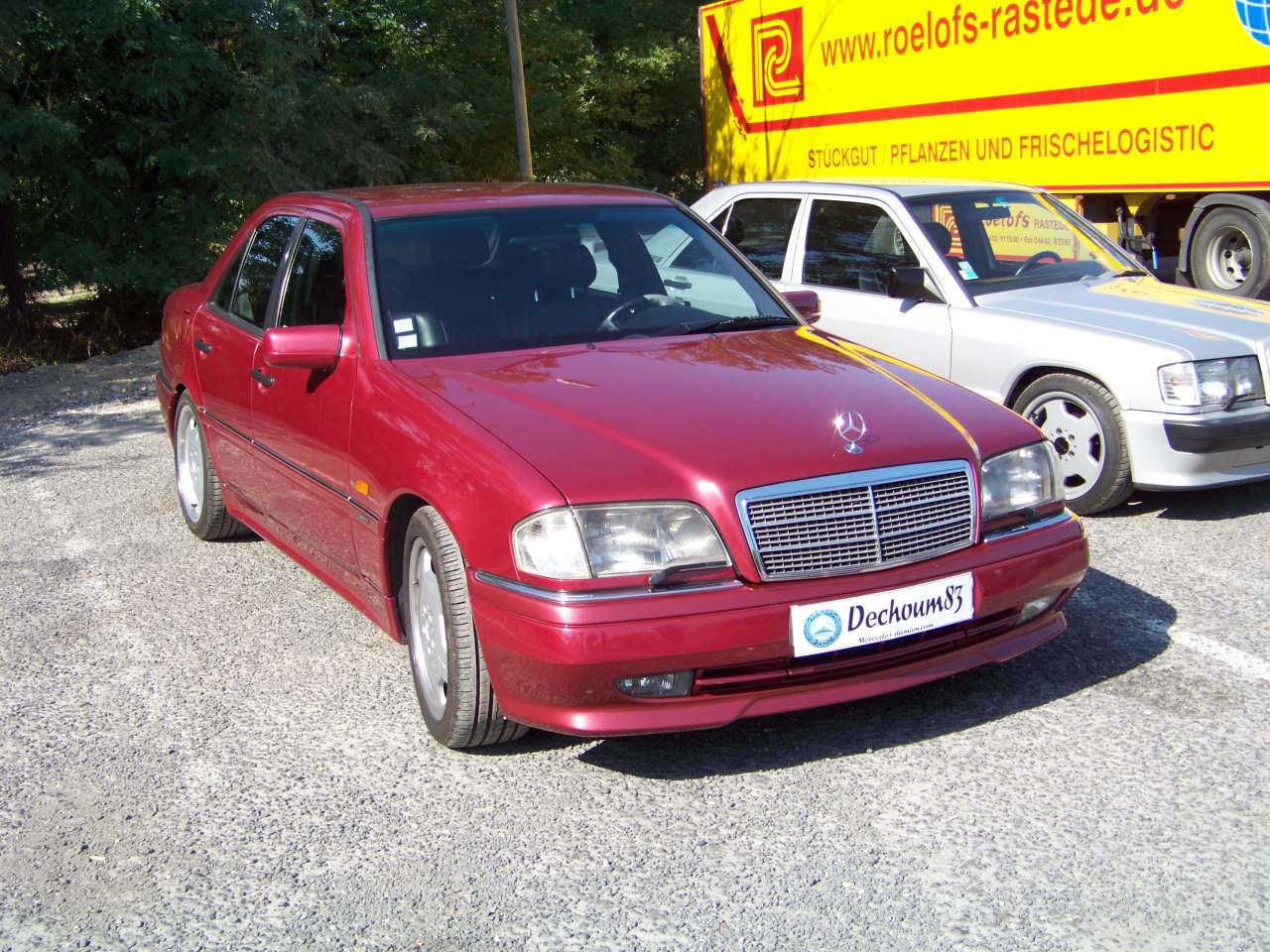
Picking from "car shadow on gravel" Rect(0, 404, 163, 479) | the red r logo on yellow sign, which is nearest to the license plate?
"car shadow on gravel" Rect(0, 404, 163, 479)

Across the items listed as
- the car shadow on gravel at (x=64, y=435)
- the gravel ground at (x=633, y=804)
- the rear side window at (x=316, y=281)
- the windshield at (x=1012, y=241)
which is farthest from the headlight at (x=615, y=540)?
the car shadow on gravel at (x=64, y=435)

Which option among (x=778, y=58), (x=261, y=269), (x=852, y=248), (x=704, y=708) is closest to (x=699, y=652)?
(x=704, y=708)

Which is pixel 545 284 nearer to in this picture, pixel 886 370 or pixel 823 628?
pixel 886 370

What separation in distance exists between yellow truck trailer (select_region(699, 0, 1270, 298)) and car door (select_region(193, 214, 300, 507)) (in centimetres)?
802

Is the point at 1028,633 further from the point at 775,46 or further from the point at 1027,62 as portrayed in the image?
the point at 775,46

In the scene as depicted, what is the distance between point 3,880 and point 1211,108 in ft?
34.1

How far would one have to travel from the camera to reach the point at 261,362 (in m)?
5.15

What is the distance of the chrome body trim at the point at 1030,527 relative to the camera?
3852mm

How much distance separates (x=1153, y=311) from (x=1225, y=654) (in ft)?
8.30

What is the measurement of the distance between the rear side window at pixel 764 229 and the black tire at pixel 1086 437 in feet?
6.32

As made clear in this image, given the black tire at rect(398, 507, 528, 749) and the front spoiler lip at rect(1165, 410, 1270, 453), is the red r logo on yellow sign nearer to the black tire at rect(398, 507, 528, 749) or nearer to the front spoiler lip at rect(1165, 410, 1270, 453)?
the front spoiler lip at rect(1165, 410, 1270, 453)

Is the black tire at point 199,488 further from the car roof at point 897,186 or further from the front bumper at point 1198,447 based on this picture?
the front bumper at point 1198,447

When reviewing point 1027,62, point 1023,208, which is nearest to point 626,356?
point 1023,208

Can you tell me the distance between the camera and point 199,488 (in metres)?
6.21
